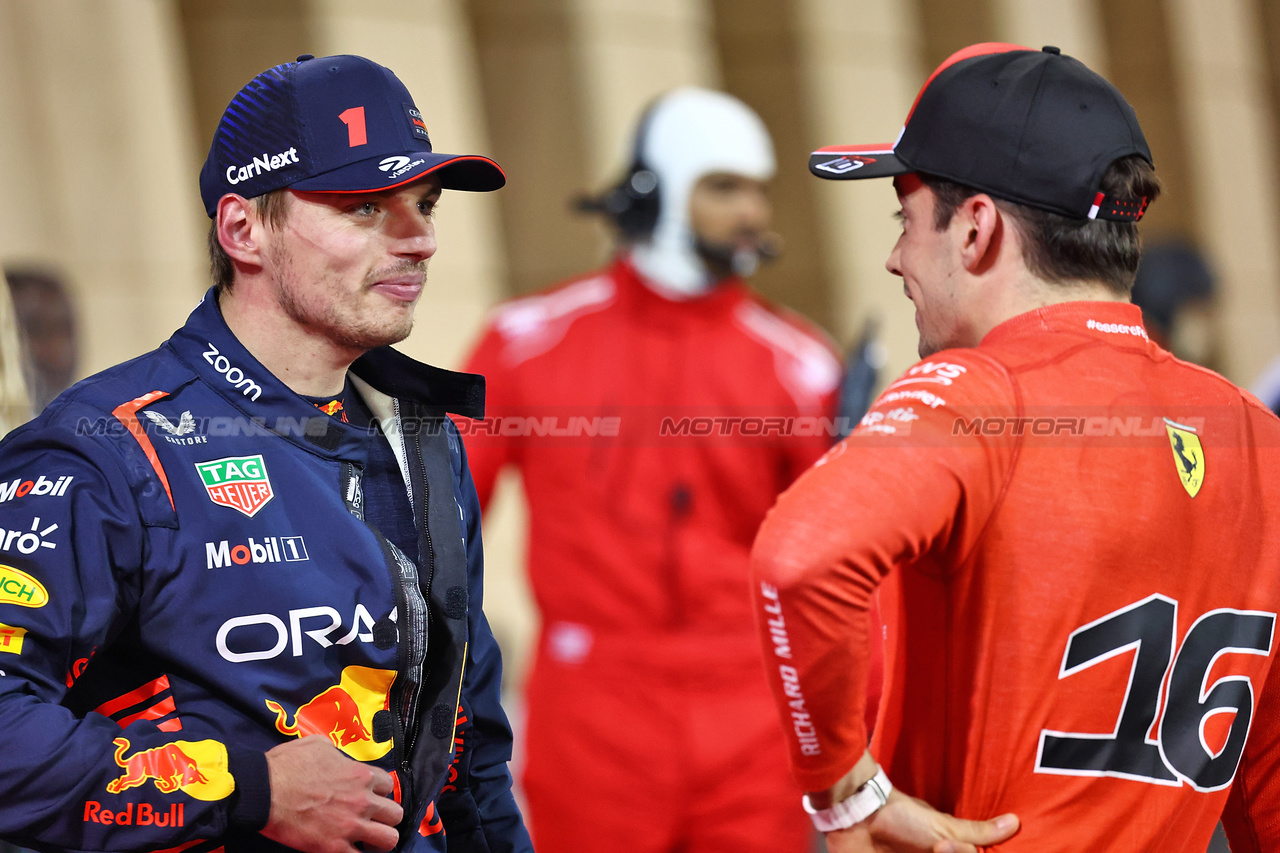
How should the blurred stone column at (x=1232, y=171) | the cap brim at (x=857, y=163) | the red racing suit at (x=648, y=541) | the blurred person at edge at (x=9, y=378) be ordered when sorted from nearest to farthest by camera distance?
the cap brim at (x=857, y=163)
the blurred person at edge at (x=9, y=378)
the red racing suit at (x=648, y=541)
the blurred stone column at (x=1232, y=171)

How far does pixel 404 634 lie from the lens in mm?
2211

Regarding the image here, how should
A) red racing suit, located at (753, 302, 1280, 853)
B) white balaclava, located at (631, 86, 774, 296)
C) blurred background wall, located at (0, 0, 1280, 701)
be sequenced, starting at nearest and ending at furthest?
1. red racing suit, located at (753, 302, 1280, 853)
2. white balaclava, located at (631, 86, 774, 296)
3. blurred background wall, located at (0, 0, 1280, 701)

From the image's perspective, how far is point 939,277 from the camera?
7.49 ft

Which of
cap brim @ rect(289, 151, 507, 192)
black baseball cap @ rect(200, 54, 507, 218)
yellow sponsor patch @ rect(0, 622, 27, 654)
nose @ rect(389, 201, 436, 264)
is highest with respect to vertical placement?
black baseball cap @ rect(200, 54, 507, 218)

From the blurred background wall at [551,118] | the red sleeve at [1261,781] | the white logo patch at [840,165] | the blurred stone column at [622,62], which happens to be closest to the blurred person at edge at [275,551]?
the white logo patch at [840,165]

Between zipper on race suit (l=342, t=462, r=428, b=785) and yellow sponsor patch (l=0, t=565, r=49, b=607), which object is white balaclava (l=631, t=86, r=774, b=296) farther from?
yellow sponsor patch (l=0, t=565, r=49, b=607)

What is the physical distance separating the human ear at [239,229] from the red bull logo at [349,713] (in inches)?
27.1

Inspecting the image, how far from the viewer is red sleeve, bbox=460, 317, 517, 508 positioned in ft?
14.8

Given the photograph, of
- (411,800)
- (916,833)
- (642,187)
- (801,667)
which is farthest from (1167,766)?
(642,187)

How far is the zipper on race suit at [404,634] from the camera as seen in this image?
2.21 meters

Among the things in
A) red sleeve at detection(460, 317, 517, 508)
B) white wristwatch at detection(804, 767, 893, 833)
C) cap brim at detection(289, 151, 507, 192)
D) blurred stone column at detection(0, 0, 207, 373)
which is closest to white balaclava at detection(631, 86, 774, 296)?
red sleeve at detection(460, 317, 517, 508)

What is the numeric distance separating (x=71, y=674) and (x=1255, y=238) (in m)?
14.2

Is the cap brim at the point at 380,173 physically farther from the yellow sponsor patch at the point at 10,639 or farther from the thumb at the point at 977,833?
the thumb at the point at 977,833
